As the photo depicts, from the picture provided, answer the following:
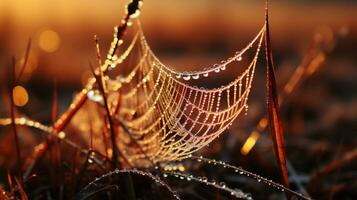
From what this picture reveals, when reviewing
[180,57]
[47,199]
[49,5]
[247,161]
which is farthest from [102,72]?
[49,5]

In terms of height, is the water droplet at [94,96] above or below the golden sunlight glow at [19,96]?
below

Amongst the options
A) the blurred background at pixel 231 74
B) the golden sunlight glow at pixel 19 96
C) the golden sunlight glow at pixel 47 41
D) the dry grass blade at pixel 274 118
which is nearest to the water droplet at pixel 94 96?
the blurred background at pixel 231 74

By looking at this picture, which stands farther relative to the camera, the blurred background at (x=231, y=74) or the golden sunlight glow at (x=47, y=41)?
the golden sunlight glow at (x=47, y=41)

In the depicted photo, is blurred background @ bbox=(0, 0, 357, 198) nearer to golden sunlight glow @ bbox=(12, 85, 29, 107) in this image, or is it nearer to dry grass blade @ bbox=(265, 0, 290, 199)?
golden sunlight glow @ bbox=(12, 85, 29, 107)

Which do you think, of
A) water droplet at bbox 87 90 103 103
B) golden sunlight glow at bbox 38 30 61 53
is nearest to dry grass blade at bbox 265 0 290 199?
water droplet at bbox 87 90 103 103

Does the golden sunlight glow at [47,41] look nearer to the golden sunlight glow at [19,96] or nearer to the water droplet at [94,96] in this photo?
the golden sunlight glow at [19,96]

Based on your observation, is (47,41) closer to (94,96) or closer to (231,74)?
(231,74)

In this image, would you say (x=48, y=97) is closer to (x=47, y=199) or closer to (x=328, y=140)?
(x=328, y=140)

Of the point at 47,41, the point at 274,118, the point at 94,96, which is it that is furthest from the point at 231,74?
the point at 274,118
